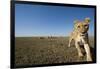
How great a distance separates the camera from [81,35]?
2.62 m

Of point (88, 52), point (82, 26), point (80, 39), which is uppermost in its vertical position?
point (82, 26)

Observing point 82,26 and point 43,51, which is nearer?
point 43,51

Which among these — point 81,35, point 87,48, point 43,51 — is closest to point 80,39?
point 81,35

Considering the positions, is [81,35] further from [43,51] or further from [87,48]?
[43,51]

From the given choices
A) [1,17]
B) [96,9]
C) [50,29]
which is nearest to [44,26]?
[50,29]

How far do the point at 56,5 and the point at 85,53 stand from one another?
74 cm

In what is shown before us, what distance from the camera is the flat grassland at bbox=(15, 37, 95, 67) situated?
2.37 meters

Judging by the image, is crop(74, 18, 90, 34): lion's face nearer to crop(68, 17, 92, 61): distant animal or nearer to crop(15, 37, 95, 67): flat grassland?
crop(68, 17, 92, 61): distant animal

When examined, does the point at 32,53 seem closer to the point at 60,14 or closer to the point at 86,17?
the point at 60,14

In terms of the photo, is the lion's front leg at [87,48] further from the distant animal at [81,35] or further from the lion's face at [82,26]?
the lion's face at [82,26]

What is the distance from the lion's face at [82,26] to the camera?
2.60 m

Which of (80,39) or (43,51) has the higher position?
(80,39)

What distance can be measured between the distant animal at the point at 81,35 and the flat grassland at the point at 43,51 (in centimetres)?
6

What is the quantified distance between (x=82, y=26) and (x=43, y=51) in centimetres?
62
